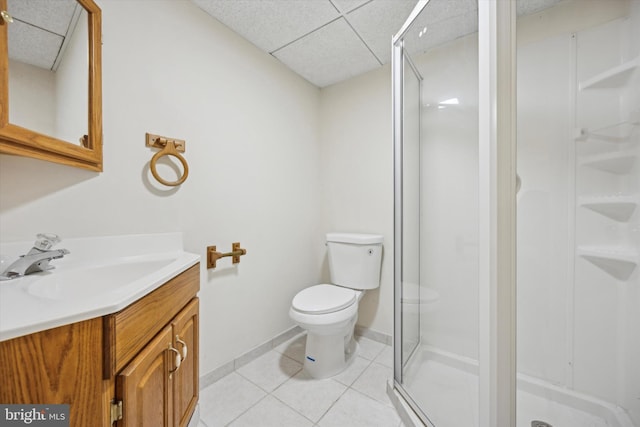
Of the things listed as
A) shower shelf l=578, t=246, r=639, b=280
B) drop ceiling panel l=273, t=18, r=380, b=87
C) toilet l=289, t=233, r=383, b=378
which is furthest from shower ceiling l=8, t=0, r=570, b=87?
toilet l=289, t=233, r=383, b=378

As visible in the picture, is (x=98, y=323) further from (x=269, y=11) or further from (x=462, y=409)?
(x=269, y=11)

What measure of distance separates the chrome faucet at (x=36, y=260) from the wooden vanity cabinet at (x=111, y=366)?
1.22 feet

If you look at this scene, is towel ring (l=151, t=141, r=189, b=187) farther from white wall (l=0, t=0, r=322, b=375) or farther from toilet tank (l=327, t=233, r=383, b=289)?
toilet tank (l=327, t=233, r=383, b=289)

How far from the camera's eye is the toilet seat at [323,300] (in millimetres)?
1310

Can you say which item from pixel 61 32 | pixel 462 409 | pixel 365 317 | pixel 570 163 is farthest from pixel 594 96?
pixel 61 32

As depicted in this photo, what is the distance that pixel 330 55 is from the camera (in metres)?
1.65

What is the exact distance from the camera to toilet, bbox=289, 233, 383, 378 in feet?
4.25

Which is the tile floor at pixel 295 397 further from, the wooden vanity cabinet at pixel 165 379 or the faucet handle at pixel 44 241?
the faucet handle at pixel 44 241

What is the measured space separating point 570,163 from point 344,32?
4.58 ft

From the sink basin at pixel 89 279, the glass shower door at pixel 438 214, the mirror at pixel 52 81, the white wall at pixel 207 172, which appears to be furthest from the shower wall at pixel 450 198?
the mirror at pixel 52 81

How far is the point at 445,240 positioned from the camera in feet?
3.70

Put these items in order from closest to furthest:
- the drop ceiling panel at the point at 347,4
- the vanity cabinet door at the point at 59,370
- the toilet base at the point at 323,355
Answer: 1. the vanity cabinet door at the point at 59,370
2. the drop ceiling panel at the point at 347,4
3. the toilet base at the point at 323,355

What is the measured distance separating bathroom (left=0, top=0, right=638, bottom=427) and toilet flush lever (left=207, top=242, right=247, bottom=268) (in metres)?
0.04

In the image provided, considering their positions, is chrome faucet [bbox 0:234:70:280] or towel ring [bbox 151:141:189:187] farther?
towel ring [bbox 151:141:189:187]
